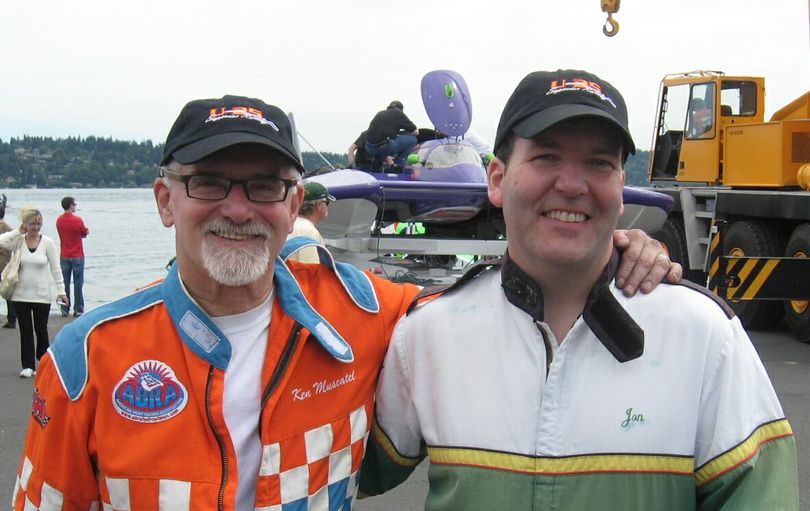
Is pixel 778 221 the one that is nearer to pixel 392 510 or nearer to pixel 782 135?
pixel 782 135

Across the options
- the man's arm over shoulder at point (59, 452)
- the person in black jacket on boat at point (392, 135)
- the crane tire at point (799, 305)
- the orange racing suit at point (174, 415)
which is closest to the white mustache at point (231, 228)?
the orange racing suit at point (174, 415)

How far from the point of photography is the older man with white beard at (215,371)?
204 cm

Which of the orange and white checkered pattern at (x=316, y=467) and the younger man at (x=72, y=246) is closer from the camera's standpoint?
the orange and white checkered pattern at (x=316, y=467)

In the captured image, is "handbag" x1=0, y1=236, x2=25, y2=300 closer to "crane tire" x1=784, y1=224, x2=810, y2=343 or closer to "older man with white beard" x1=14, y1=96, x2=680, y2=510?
"older man with white beard" x1=14, y1=96, x2=680, y2=510

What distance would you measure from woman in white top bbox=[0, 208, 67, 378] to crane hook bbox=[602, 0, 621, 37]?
5.35 metres

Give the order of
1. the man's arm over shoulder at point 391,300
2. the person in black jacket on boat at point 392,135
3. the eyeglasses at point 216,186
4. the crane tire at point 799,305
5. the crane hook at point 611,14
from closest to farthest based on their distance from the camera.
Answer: the eyeglasses at point 216,186
the man's arm over shoulder at point 391,300
the crane hook at point 611,14
the crane tire at point 799,305
the person in black jacket on boat at point 392,135

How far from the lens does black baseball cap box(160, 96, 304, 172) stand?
2.11 metres

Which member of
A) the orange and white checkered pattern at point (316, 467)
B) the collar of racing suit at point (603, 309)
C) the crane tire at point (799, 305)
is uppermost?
the collar of racing suit at point (603, 309)

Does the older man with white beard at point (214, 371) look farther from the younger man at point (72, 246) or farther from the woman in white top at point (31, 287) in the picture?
the younger man at point (72, 246)

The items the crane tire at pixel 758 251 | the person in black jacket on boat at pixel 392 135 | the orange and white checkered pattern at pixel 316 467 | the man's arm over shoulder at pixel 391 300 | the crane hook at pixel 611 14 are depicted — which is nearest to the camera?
the orange and white checkered pattern at pixel 316 467

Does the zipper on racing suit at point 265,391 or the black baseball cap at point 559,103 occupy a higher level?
the black baseball cap at point 559,103

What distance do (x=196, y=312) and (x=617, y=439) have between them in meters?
0.99

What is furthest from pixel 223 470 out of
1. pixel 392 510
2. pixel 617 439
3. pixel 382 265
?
pixel 382 265

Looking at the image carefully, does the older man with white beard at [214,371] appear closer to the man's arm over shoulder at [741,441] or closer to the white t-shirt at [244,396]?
the white t-shirt at [244,396]
